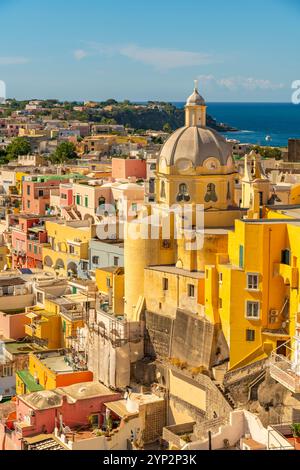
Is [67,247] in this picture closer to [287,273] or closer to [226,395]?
[226,395]

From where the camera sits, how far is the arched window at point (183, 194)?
2348 cm

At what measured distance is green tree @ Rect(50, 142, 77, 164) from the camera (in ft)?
205

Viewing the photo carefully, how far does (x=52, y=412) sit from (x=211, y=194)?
7201mm

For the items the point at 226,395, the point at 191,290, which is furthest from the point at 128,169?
the point at 226,395

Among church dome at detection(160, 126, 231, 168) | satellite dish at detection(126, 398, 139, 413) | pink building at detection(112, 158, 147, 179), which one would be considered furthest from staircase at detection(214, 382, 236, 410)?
pink building at detection(112, 158, 147, 179)

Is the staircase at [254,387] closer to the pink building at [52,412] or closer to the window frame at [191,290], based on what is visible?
the window frame at [191,290]

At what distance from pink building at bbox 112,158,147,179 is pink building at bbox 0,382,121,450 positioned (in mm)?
21479

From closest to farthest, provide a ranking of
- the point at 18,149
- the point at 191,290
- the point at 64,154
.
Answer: the point at 191,290 → the point at 64,154 → the point at 18,149

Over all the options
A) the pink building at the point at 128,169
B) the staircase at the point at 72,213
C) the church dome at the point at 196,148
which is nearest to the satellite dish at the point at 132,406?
the church dome at the point at 196,148

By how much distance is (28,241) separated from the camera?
35688 mm

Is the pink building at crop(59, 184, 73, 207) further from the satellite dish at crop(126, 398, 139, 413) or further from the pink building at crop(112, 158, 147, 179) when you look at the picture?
the satellite dish at crop(126, 398, 139, 413)

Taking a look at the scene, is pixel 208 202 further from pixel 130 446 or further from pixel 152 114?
pixel 152 114

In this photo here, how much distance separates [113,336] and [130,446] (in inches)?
138
